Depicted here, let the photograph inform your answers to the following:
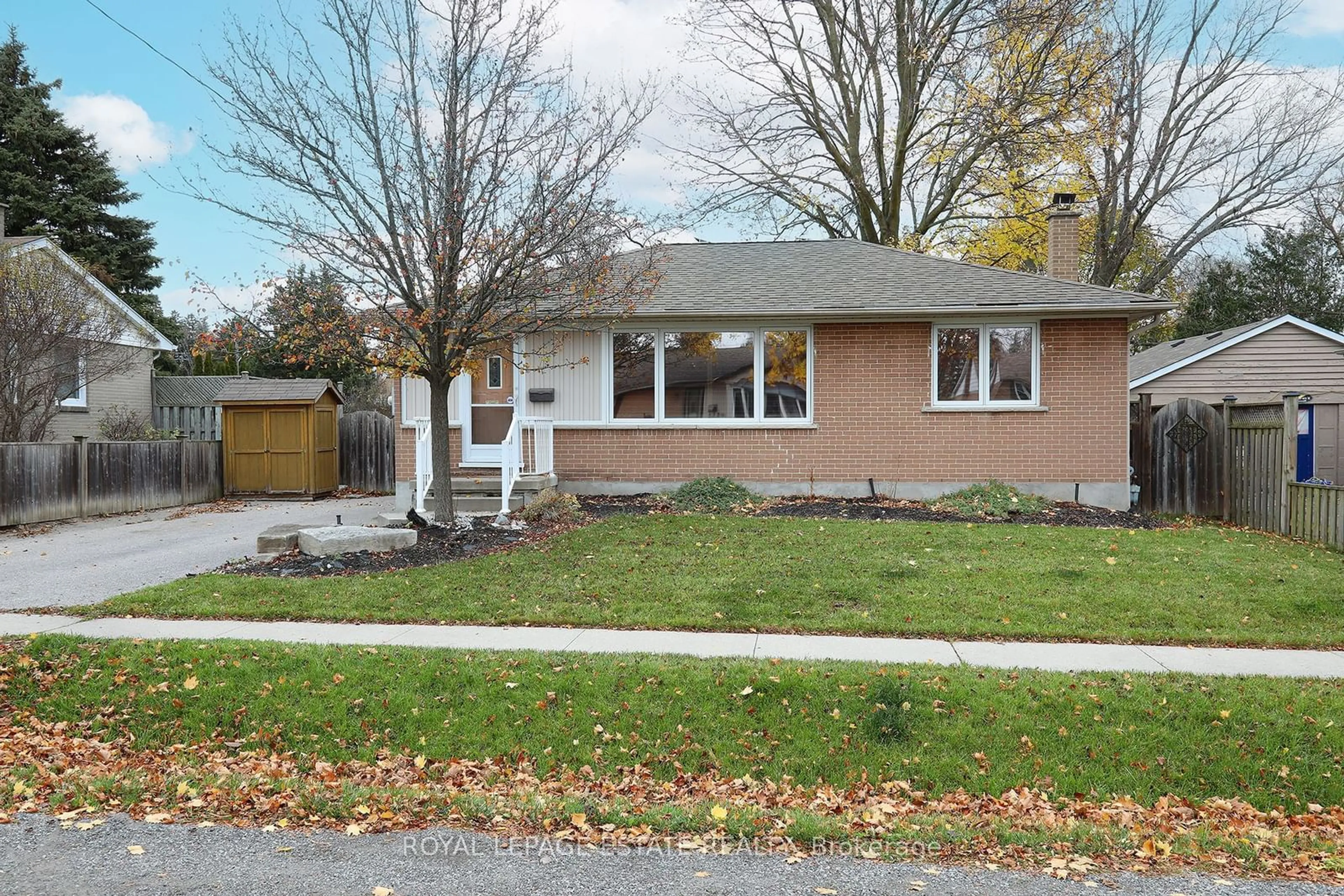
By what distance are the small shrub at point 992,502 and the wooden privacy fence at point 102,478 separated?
550 inches

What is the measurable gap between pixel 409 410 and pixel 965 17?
1690cm

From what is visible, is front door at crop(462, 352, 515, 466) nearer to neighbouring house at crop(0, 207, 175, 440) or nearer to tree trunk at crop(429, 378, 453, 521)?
tree trunk at crop(429, 378, 453, 521)

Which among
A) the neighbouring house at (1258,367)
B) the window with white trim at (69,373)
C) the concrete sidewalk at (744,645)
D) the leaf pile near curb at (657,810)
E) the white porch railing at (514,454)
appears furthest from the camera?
the neighbouring house at (1258,367)

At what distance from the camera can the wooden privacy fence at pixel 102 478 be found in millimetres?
13891

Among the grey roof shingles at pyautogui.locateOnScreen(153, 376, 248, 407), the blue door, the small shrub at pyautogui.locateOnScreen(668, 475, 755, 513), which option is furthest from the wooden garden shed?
the blue door

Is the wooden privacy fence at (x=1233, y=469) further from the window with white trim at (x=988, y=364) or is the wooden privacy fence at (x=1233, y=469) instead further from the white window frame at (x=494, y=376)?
the white window frame at (x=494, y=376)

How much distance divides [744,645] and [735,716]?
3.95ft

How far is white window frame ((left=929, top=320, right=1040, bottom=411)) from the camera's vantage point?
14.1 metres

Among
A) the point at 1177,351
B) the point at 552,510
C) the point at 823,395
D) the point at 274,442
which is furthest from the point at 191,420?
the point at 1177,351

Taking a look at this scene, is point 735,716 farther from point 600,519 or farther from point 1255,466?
point 1255,466

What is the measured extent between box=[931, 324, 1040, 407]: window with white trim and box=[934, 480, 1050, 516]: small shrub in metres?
1.43

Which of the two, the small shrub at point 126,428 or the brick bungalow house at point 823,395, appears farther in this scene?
the small shrub at point 126,428

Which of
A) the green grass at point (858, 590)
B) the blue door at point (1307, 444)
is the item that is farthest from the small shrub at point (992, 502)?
the blue door at point (1307, 444)

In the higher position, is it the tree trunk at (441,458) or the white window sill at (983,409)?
the white window sill at (983,409)
